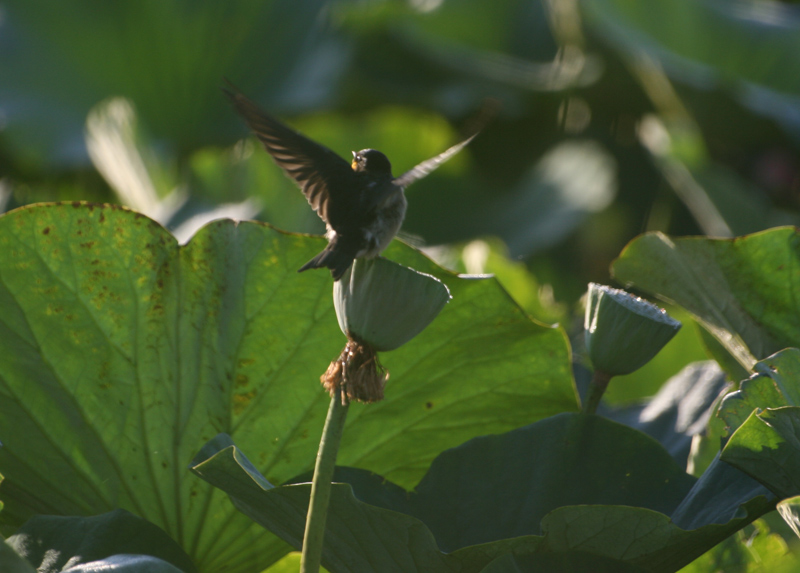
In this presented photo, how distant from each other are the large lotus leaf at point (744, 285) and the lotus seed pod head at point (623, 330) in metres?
0.06

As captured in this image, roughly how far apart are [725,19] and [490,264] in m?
0.71

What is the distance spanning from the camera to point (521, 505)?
30 cm

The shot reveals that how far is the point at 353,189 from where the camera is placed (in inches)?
10.5

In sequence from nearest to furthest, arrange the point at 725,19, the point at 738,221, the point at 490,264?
1. the point at 490,264
2. the point at 738,221
3. the point at 725,19

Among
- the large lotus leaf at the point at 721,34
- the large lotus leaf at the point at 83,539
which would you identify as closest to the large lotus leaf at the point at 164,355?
the large lotus leaf at the point at 83,539

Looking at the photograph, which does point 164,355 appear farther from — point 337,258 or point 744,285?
point 744,285

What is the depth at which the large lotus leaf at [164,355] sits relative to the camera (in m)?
0.30

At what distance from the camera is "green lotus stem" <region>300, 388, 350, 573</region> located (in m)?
0.23

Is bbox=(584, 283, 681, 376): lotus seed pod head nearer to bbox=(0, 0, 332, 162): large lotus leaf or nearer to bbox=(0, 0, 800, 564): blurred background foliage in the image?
bbox=(0, 0, 800, 564): blurred background foliage

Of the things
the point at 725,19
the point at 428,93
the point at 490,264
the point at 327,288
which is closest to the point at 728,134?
the point at 725,19

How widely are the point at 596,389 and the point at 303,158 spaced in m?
0.14

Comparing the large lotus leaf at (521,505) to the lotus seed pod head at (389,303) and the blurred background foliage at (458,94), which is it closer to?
the lotus seed pod head at (389,303)

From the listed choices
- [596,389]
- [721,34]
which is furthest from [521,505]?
[721,34]

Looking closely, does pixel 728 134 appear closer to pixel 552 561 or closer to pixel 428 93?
pixel 428 93
